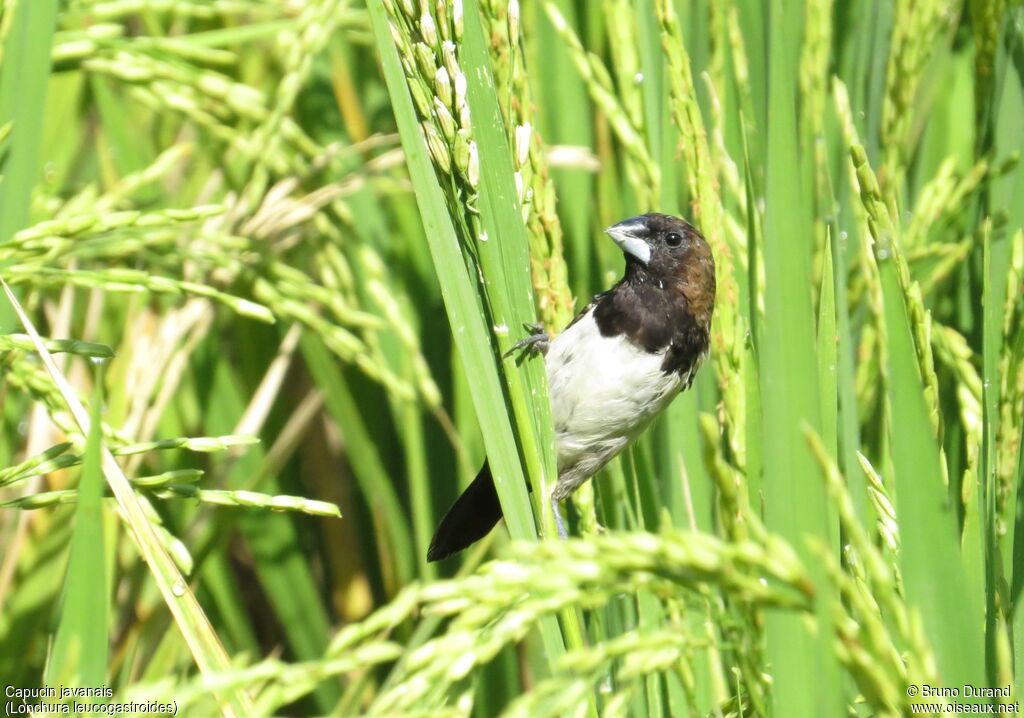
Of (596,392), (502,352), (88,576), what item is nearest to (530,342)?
(502,352)

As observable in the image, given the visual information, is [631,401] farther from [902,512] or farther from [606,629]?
[902,512]

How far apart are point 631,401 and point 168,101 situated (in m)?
1.11

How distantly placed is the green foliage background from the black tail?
0.09m

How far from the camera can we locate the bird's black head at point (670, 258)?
2.33 meters

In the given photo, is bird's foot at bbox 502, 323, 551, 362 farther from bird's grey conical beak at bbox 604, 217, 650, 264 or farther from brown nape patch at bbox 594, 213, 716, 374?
brown nape patch at bbox 594, 213, 716, 374

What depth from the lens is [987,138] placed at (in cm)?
226

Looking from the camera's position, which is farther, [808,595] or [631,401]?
[631,401]

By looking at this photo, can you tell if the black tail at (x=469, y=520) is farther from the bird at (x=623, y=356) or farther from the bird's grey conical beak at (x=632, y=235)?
the bird's grey conical beak at (x=632, y=235)

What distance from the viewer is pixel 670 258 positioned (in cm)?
249

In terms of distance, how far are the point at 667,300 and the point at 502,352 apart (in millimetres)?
1188

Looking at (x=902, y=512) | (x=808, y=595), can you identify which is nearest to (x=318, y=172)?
(x=902, y=512)

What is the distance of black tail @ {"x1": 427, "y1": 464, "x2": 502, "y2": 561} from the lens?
2.32m

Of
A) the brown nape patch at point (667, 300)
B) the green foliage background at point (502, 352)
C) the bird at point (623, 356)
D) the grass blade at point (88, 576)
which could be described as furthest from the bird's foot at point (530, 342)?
the brown nape patch at point (667, 300)

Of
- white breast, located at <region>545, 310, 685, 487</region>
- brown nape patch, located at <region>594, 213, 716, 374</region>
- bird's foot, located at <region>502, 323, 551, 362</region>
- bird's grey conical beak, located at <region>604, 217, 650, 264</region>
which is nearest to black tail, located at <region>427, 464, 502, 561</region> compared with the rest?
white breast, located at <region>545, 310, 685, 487</region>
